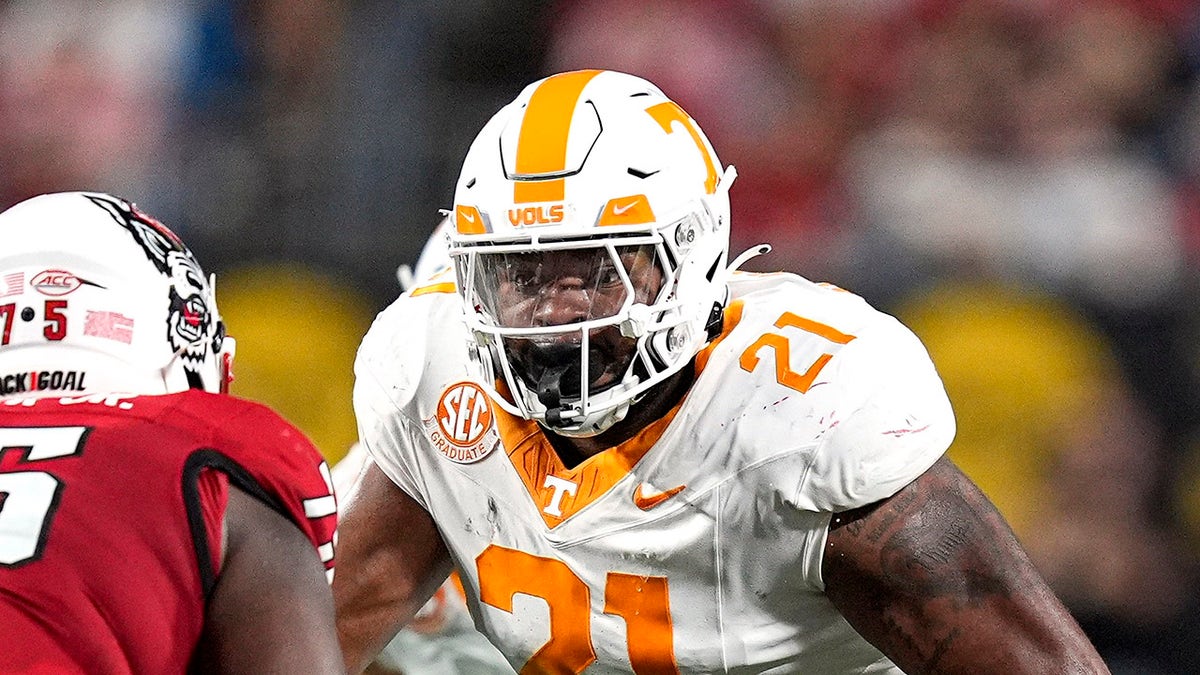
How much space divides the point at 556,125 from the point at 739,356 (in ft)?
→ 1.24

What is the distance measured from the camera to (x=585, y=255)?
6.83ft

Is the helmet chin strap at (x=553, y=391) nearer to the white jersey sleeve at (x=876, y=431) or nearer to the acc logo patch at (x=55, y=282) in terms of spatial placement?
the white jersey sleeve at (x=876, y=431)

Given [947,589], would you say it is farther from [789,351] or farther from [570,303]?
[570,303]

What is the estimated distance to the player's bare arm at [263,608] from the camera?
5.20 feet

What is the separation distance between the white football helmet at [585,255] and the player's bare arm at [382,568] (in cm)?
37

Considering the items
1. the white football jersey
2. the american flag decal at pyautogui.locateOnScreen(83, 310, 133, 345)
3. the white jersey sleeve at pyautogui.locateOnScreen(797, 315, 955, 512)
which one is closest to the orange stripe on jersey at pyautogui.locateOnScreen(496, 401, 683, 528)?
the white football jersey

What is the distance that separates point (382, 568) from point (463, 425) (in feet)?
0.89

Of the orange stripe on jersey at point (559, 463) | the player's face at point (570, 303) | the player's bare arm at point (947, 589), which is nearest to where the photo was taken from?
the player's bare arm at point (947, 589)

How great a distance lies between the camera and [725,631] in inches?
84.7

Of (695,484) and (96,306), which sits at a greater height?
(96,306)

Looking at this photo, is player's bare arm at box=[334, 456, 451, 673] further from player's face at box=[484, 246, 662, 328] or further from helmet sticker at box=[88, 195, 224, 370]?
helmet sticker at box=[88, 195, 224, 370]

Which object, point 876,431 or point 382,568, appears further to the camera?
point 382,568

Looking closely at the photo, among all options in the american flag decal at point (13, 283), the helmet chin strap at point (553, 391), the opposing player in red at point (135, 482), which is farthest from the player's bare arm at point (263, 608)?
the helmet chin strap at point (553, 391)

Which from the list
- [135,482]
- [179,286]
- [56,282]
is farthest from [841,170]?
[135,482]
